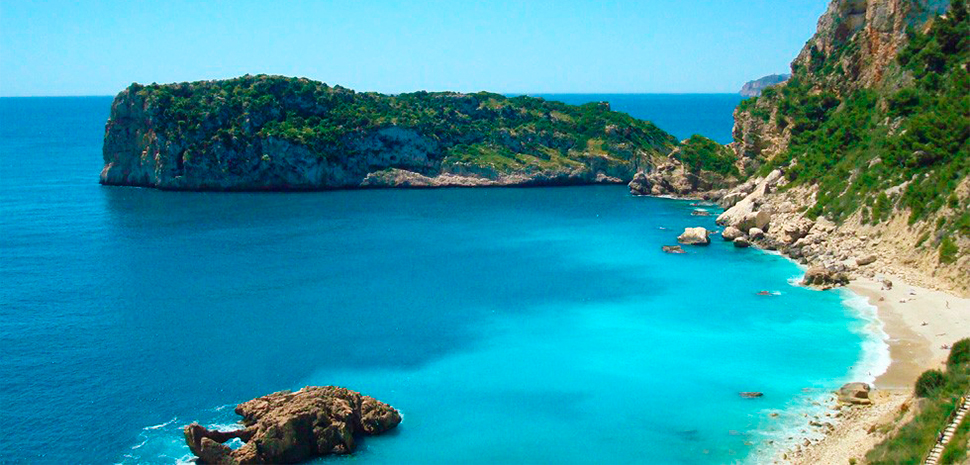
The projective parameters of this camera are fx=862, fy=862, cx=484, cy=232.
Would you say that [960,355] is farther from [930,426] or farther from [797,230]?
[797,230]

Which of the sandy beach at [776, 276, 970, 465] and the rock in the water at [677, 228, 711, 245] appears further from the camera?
the rock in the water at [677, 228, 711, 245]

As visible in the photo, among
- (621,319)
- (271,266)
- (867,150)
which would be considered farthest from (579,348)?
(867,150)

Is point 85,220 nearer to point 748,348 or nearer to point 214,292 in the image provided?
point 214,292

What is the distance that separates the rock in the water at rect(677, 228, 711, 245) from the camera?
69125mm

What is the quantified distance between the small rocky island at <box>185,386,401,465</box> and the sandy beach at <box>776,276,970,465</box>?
15.5 metres

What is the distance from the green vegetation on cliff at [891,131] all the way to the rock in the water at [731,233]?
20.3 feet

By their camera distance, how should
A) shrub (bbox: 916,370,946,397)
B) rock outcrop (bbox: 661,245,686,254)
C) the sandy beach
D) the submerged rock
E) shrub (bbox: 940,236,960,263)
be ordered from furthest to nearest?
the submerged rock → rock outcrop (bbox: 661,245,686,254) → shrub (bbox: 940,236,960,263) → the sandy beach → shrub (bbox: 916,370,946,397)

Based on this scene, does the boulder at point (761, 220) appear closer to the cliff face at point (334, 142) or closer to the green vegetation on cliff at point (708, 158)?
the green vegetation on cliff at point (708, 158)

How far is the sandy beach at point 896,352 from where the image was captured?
100 ft

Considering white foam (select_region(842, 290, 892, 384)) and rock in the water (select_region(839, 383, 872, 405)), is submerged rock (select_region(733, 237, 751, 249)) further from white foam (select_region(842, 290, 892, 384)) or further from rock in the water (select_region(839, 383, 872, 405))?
rock in the water (select_region(839, 383, 872, 405))

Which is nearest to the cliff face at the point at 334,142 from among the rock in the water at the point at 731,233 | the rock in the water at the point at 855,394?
the rock in the water at the point at 731,233

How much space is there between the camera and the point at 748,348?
141 feet

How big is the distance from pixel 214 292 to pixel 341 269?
10.1 m

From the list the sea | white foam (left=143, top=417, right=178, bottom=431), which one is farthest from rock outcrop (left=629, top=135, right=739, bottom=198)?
white foam (left=143, top=417, right=178, bottom=431)
